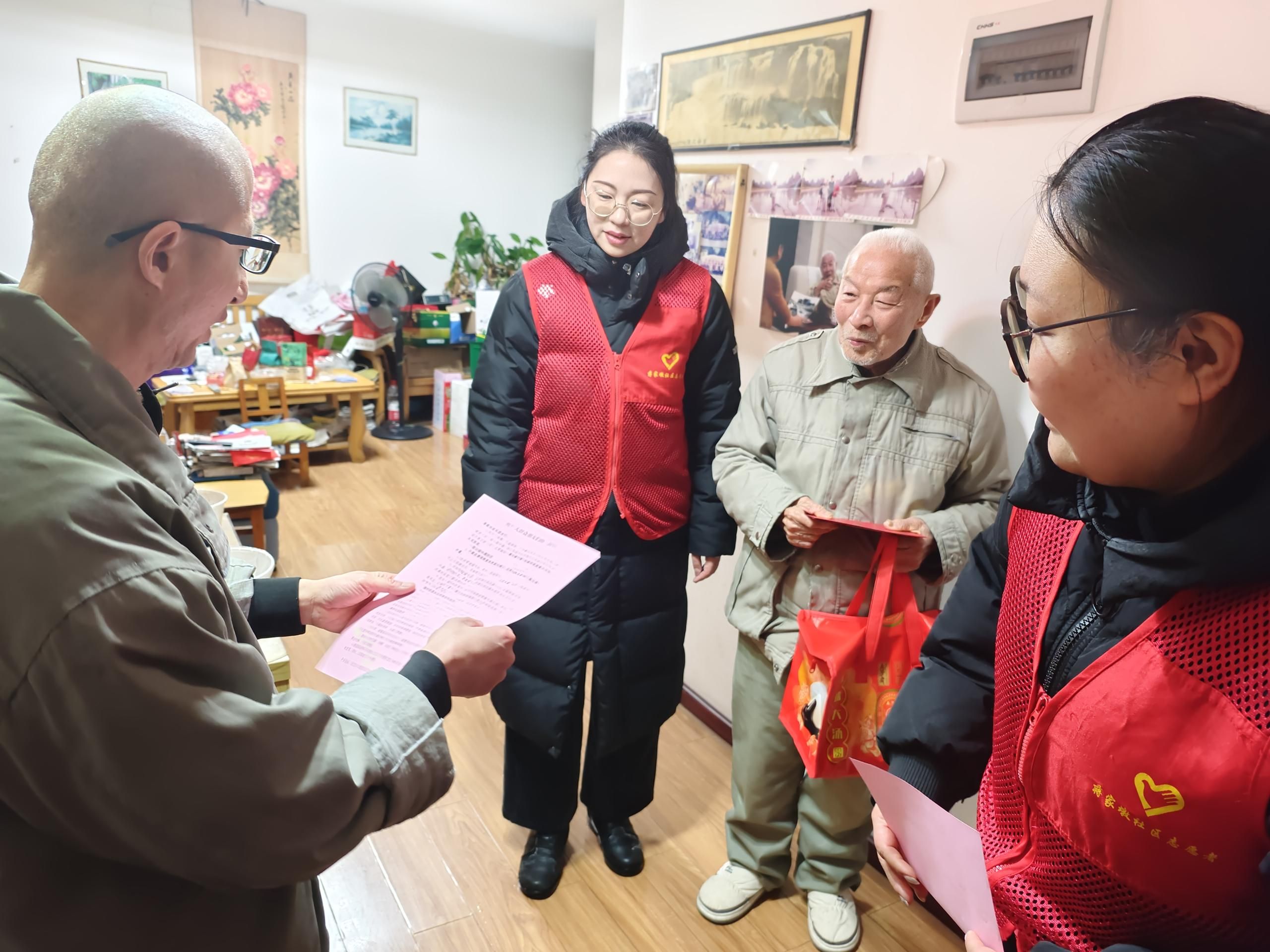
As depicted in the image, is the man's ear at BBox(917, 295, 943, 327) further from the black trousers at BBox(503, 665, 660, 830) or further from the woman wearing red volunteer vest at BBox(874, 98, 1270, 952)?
the black trousers at BBox(503, 665, 660, 830)

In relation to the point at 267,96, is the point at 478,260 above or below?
below

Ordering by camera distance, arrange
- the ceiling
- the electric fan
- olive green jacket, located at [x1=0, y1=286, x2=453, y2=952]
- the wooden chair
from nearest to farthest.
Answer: olive green jacket, located at [x1=0, y1=286, x2=453, y2=952] → the wooden chair → the ceiling → the electric fan

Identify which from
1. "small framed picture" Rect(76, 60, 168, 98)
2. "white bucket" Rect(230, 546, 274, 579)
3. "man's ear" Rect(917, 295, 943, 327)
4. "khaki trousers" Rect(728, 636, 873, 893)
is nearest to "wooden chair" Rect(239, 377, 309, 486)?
"small framed picture" Rect(76, 60, 168, 98)

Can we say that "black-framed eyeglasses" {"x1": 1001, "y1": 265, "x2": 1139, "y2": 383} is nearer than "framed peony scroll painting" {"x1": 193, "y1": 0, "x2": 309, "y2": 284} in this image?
Yes

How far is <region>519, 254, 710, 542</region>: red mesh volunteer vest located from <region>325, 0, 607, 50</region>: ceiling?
151 inches

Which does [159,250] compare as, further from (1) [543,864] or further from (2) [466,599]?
(1) [543,864]

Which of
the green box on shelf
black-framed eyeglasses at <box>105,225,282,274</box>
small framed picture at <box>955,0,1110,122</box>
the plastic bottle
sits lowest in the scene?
the plastic bottle

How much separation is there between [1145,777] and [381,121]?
19.5 ft

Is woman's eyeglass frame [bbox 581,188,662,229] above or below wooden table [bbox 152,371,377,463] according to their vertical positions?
above

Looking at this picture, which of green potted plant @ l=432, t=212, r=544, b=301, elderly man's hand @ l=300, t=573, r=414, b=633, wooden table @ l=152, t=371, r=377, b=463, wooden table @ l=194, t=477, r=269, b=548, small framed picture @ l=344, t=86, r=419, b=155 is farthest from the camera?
green potted plant @ l=432, t=212, r=544, b=301

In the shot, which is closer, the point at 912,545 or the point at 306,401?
the point at 912,545

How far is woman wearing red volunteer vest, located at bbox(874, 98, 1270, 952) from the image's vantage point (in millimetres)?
617

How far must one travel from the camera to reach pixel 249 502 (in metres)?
3.10

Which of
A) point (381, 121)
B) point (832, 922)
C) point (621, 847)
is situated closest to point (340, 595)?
point (621, 847)
